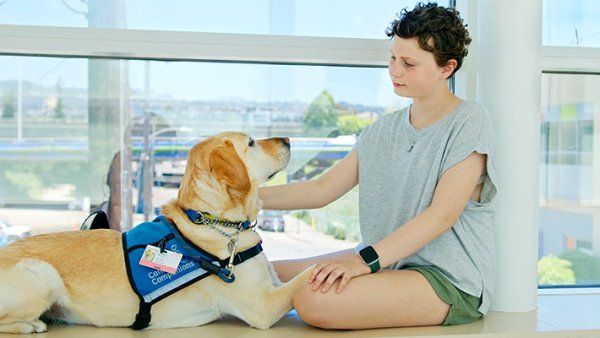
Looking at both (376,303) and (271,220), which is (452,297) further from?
(271,220)

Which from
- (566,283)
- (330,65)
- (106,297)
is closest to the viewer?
(106,297)

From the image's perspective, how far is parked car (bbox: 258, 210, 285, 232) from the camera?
252cm

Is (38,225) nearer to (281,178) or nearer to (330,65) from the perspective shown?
(281,178)

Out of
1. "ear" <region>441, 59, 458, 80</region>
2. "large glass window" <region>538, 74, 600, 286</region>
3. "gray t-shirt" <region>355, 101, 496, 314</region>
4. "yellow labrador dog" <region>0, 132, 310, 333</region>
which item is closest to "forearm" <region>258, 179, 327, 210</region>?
"gray t-shirt" <region>355, 101, 496, 314</region>

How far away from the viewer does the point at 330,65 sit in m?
2.51

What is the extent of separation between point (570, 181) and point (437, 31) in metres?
1.02

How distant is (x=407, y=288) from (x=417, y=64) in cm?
64

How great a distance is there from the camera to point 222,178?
6.39 feet

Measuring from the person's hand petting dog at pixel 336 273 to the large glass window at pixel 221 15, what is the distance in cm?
92

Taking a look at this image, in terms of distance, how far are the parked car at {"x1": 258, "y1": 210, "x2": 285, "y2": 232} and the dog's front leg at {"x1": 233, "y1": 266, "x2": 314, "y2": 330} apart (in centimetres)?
55

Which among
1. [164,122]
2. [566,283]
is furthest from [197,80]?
[566,283]

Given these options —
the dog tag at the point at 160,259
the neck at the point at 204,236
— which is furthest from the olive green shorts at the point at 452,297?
the dog tag at the point at 160,259

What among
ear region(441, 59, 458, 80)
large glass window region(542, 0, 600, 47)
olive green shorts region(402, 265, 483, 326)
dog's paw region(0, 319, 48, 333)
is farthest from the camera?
large glass window region(542, 0, 600, 47)

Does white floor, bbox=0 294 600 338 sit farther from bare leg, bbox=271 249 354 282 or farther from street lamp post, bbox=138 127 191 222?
street lamp post, bbox=138 127 191 222
